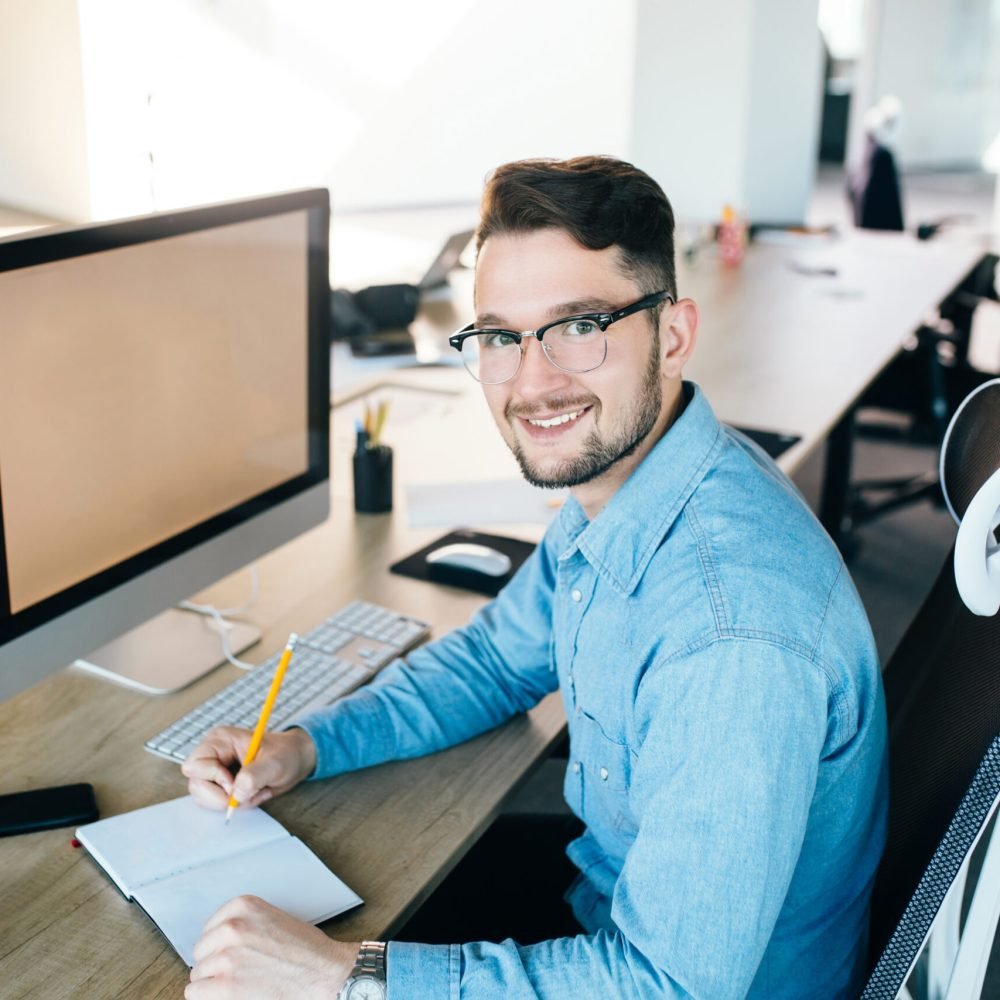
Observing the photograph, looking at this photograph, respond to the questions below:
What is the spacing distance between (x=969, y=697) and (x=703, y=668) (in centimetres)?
28

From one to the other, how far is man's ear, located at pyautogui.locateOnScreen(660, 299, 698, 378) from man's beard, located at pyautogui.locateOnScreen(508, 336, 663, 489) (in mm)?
16

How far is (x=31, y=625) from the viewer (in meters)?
1.23

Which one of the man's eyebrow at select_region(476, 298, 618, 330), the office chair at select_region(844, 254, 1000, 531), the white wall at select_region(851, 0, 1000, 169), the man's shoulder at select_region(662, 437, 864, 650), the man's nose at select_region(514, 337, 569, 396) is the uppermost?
the white wall at select_region(851, 0, 1000, 169)

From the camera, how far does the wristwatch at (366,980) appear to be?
0.96 m

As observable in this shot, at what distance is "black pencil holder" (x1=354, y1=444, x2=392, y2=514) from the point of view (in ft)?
6.23

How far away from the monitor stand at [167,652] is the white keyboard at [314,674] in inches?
2.6

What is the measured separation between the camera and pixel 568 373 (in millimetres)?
1203

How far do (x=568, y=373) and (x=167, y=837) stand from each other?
602 millimetres

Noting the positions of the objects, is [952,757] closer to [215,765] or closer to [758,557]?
[758,557]

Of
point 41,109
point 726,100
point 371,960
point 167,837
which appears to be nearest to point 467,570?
point 167,837

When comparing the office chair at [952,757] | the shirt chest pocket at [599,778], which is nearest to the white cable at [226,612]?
the shirt chest pocket at [599,778]

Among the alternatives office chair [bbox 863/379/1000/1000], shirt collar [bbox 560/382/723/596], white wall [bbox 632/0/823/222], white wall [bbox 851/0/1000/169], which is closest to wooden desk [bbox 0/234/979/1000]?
shirt collar [bbox 560/382/723/596]

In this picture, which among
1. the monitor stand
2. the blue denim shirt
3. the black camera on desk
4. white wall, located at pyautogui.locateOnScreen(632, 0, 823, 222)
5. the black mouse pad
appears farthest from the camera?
white wall, located at pyautogui.locateOnScreen(632, 0, 823, 222)

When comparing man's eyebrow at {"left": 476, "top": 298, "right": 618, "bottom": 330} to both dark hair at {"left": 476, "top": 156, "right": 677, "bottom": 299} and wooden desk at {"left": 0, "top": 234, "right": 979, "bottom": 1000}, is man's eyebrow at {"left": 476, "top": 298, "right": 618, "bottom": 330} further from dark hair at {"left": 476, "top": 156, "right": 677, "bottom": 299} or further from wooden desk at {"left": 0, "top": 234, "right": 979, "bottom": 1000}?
wooden desk at {"left": 0, "top": 234, "right": 979, "bottom": 1000}
